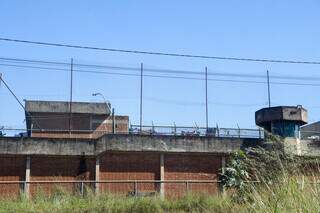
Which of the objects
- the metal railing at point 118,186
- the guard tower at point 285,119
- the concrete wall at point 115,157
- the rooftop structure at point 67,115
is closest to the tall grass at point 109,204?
the metal railing at point 118,186

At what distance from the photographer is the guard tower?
97.0 ft

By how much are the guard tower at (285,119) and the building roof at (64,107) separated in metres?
18.1

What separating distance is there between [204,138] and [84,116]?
1821cm

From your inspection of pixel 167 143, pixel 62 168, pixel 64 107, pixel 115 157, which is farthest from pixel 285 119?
pixel 64 107

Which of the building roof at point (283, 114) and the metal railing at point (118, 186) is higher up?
the building roof at point (283, 114)

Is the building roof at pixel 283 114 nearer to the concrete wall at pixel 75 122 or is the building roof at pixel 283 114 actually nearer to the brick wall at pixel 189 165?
the brick wall at pixel 189 165

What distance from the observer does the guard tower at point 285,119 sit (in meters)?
29.6

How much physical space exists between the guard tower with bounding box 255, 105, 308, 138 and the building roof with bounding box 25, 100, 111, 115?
18132 mm

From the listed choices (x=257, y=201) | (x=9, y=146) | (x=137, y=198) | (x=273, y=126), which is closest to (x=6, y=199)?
(x=137, y=198)

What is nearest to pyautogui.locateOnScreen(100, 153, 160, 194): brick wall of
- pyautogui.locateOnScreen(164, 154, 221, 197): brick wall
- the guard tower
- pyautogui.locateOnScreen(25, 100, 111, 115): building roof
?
pyautogui.locateOnScreen(164, 154, 221, 197): brick wall

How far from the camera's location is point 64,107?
4391 cm

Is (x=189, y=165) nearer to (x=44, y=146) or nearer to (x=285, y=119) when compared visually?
(x=285, y=119)

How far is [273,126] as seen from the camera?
2994cm

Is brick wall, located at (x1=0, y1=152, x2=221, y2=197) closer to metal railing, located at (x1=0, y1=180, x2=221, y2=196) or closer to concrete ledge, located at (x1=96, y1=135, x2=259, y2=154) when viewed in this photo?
concrete ledge, located at (x1=96, y1=135, x2=259, y2=154)
